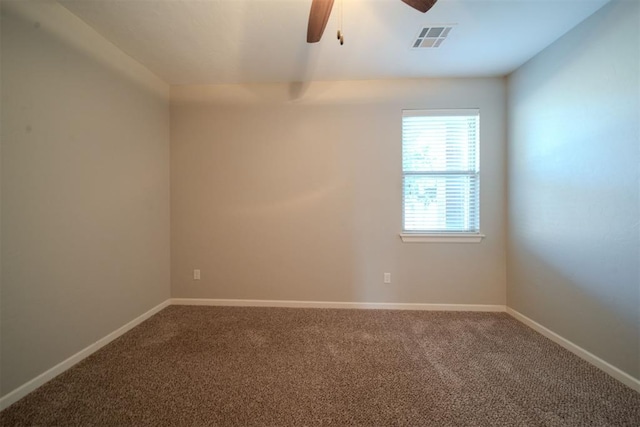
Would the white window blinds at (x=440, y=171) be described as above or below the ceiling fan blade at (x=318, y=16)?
below

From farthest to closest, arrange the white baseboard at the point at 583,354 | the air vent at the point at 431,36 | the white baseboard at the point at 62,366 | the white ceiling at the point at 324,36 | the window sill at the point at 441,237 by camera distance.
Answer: the window sill at the point at 441,237 → the air vent at the point at 431,36 → the white ceiling at the point at 324,36 → the white baseboard at the point at 583,354 → the white baseboard at the point at 62,366

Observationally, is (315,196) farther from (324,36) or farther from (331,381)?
(331,381)

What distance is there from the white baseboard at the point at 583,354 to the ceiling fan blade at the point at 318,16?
3.01m

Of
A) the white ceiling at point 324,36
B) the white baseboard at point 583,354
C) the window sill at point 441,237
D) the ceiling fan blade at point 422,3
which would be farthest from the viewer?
the window sill at point 441,237

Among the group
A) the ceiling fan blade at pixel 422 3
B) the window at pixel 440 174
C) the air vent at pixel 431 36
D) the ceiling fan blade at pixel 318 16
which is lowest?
the window at pixel 440 174

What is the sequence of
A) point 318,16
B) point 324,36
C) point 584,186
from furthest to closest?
point 324,36 → point 584,186 → point 318,16

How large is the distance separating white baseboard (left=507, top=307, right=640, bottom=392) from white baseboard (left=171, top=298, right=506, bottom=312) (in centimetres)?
33

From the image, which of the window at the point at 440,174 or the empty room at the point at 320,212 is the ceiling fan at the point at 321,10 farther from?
the window at the point at 440,174

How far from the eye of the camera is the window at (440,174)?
2.67 meters

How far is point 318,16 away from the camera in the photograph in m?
1.39

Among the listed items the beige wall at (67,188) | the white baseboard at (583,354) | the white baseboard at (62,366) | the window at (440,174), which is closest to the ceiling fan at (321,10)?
the window at (440,174)

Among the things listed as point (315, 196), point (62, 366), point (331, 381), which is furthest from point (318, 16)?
point (62, 366)

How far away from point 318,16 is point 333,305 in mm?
2616

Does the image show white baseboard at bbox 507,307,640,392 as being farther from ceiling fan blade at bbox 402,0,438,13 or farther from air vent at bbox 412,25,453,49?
air vent at bbox 412,25,453,49
